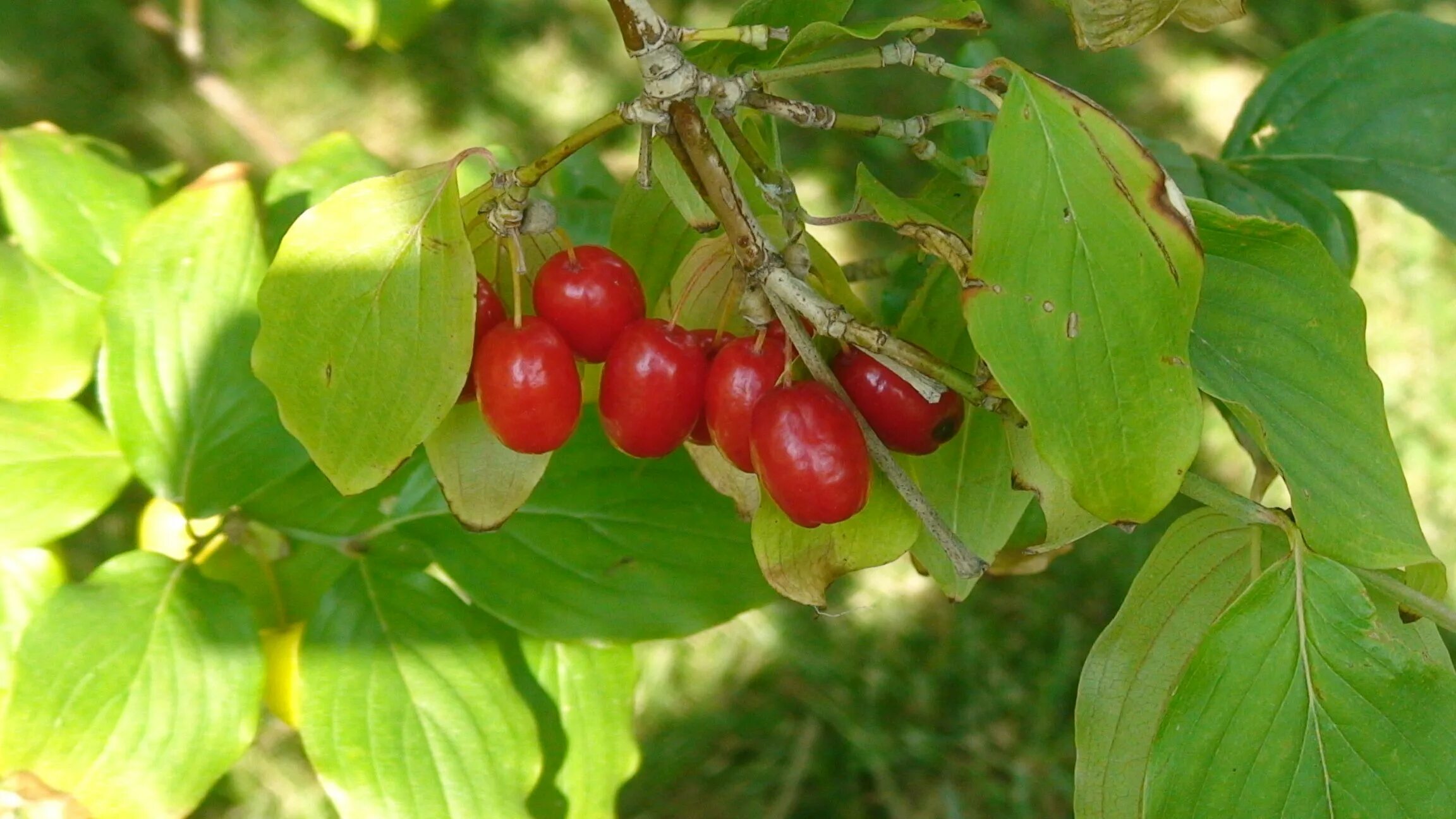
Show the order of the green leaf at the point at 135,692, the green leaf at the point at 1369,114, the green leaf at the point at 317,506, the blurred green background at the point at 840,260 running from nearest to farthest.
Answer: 1. the green leaf at the point at 135,692
2. the green leaf at the point at 317,506
3. the green leaf at the point at 1369,114
4. the blurred green background at the point at 840,260

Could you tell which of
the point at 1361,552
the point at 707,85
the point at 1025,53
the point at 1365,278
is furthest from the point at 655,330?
the point at 1365,278

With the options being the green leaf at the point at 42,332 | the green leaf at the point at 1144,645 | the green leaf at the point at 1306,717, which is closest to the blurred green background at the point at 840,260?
the green leaf at the point at 42,332

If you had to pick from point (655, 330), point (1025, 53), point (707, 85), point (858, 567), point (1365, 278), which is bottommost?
point (1365, 278)

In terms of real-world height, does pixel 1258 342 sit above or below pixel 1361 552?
above

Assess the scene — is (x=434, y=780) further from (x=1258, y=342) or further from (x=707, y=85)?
(x=1258, y=342)

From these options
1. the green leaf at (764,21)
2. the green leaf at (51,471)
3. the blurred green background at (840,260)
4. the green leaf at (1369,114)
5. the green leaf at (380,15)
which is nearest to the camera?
the green leaf at (764,21)

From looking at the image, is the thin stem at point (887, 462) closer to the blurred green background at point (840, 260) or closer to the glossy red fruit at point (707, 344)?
the glossy red fruit at point (707, 344)

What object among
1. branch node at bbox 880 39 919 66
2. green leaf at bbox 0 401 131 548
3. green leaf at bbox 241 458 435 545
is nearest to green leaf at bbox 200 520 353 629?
green leaf at bbox 241 458 435 545
